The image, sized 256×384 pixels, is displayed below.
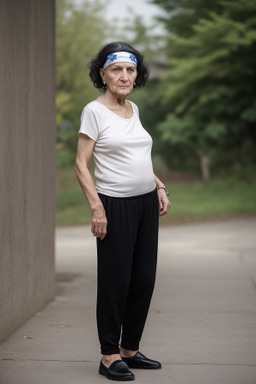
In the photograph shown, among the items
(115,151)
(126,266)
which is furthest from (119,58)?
(126,266)

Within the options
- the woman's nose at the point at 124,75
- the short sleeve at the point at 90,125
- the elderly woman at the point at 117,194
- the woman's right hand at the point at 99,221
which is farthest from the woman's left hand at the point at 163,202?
the woman's nose at the point at 124,75

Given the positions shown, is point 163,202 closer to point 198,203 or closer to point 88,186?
point 88,186

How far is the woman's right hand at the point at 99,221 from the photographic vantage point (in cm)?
409

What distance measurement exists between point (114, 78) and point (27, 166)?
2.06 m

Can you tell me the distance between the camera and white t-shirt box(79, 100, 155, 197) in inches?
163

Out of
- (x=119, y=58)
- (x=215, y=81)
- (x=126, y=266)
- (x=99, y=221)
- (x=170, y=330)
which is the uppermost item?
(x=215, y=81)

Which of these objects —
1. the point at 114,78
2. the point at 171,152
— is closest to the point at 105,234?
the point at 114,78

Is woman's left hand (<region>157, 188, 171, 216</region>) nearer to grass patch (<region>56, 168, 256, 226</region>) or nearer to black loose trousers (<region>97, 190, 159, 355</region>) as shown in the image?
black loose trousers (<region>97, 190, 159, 355</region>)

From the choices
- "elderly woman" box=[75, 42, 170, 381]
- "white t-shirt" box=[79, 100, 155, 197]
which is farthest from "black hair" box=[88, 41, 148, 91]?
"white t-shirt" box=[79, 100, 155, 197]

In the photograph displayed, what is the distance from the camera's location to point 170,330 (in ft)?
18.9

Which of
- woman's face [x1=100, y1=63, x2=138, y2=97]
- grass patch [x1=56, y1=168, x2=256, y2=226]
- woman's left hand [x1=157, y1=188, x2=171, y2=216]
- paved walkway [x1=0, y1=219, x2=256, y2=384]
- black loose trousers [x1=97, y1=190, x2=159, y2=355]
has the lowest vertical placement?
grass patch [x1=56, y1=168, x2=256, y2=226]

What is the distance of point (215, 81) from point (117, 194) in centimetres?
2364

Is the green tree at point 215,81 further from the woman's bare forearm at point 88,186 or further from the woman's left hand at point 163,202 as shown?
the woman's bare forearm at point 88,186

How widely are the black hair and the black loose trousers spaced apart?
755 millimetres
